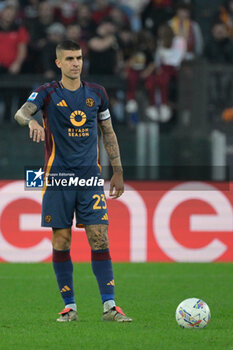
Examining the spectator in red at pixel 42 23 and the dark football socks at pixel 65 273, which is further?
the spectator in red at pixel 42 23

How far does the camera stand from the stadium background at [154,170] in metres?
11.1

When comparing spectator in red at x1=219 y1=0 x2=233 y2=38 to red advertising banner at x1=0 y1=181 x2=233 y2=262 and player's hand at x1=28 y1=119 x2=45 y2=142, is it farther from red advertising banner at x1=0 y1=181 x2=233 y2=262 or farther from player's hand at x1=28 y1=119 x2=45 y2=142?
player's hand at x1=28 y1=119 x2=45 y2=142

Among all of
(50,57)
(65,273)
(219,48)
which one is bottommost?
(65,273)

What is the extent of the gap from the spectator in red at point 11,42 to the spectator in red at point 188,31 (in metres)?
2.51

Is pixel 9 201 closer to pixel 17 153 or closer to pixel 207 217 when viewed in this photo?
pixel 17 153

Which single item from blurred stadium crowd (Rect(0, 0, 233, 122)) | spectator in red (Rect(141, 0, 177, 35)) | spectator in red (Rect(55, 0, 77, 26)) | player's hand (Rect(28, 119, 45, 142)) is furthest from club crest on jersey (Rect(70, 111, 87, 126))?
spectator in red (Rect(141, 0, 177, 35))

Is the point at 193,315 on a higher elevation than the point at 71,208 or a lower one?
lower

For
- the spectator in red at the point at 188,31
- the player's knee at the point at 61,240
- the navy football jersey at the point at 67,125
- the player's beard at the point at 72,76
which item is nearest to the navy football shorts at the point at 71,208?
the player's knee at the point at 61,240

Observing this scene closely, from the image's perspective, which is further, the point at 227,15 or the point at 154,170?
the point at 227,15

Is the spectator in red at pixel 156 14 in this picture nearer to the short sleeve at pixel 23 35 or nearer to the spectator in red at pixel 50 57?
the spectator in red at pixel 50 57

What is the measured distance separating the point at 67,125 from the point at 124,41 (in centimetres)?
805

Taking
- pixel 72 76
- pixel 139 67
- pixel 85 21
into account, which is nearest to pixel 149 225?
pixel 139 67

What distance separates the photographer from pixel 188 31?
14.1 metres

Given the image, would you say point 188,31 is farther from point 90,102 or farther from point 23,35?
point 90,102
